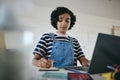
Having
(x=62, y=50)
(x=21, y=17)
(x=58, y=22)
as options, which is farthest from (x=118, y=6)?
(x=21, y=17)

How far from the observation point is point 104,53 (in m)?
0.99

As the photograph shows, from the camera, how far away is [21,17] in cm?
77

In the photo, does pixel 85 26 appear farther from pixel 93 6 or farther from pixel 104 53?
pixel 104 53

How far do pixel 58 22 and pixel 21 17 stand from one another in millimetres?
1720

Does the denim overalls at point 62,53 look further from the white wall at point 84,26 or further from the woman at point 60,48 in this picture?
the white wall at point 84,26

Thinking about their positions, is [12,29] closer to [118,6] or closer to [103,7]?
[103,7]

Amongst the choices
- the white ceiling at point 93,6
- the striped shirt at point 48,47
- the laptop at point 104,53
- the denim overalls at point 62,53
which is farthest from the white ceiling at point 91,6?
the laptop at point 104,53

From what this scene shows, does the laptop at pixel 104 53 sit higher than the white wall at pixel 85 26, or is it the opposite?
the white wall at pixel 85 26

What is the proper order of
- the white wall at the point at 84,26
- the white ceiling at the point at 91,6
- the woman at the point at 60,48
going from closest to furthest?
1. the woman at the point at 60,48
2. the white wall at the point at 84,26
3. the white ceiling at the point at 91,6

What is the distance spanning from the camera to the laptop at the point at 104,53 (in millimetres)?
976

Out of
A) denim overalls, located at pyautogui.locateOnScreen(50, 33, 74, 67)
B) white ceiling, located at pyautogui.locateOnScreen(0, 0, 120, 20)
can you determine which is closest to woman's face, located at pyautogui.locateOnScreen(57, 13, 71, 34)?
denim overalls, located at pyautogui.locateOnScreen(50, 33, 74, 67)

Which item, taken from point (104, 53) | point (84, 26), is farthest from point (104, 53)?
point (84, 26)

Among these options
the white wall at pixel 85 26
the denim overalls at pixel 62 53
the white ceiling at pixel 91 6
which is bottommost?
the denim overalls at pixel 62 53

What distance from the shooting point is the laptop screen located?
98cm
